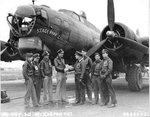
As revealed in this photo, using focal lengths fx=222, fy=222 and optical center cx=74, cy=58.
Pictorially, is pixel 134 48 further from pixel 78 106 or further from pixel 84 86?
pixel 78 106

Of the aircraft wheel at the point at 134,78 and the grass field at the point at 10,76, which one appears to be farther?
the grass field at the point at 10,76

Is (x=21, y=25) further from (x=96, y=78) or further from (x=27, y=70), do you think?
(x=96, y=78)

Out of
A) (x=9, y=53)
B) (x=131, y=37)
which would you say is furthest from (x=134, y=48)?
(x=9, y=53)

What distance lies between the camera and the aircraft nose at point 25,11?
9109 mm

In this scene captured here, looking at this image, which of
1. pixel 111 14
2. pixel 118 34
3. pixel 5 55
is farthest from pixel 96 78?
pixel 5 55

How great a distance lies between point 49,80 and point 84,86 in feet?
3.99

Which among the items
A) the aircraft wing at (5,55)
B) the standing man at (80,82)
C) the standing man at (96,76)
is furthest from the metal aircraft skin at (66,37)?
→ the standing man at (80,82)

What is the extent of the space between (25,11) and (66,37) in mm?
2280

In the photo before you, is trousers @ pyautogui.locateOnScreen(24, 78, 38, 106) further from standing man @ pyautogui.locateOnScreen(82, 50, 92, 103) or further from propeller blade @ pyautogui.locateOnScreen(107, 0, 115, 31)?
propeller blade @ pyautogui.locateOnScreen(107, 0, 115, 31)

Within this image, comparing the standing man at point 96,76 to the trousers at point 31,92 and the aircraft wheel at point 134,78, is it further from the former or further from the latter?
the aircraft wheel at point 134,78

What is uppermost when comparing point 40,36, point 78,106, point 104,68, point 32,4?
point 32,4

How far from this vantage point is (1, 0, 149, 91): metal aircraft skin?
920 cm

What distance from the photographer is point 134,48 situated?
380 inches

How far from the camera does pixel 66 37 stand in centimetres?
1043
